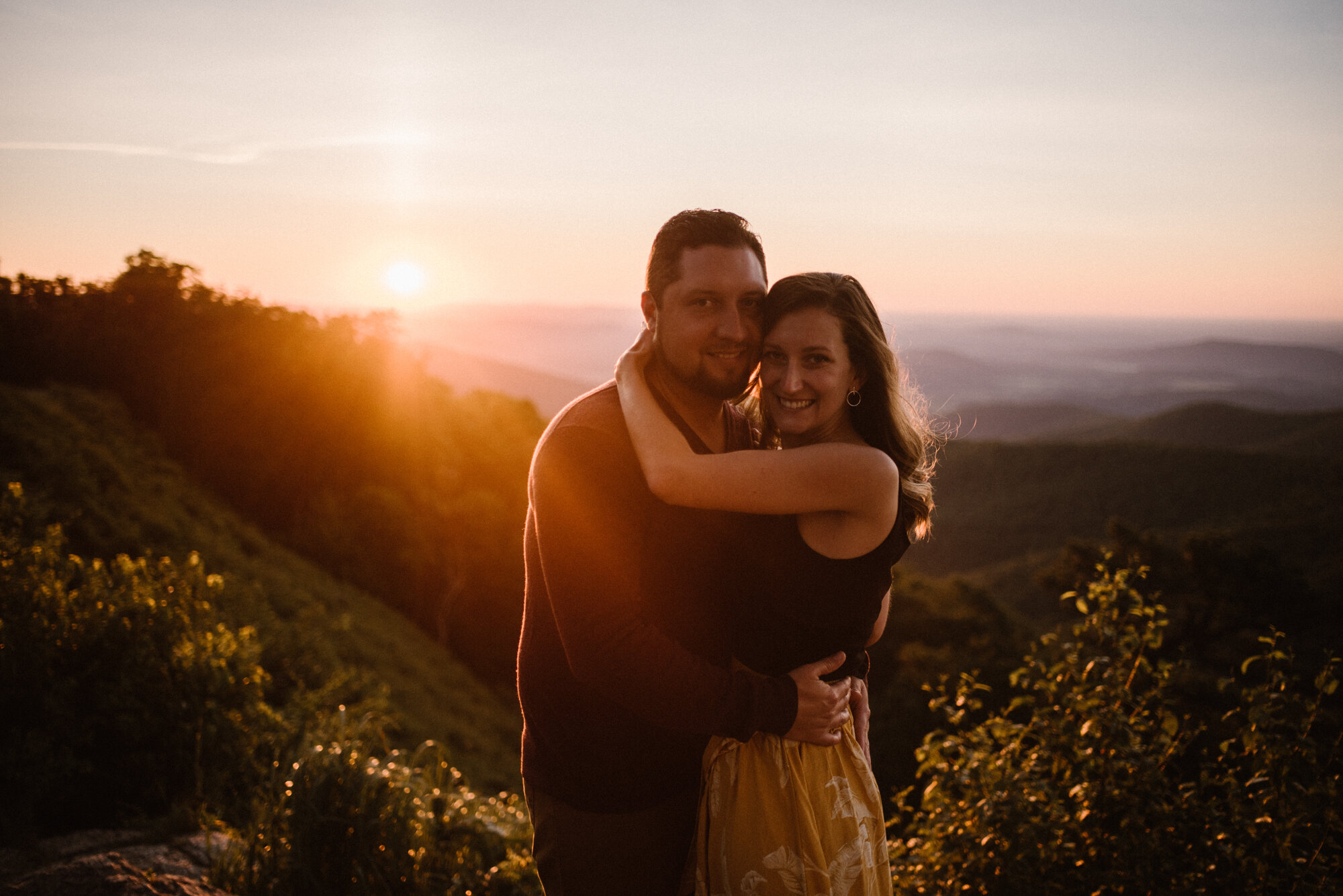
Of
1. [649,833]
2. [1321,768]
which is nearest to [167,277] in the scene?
[649,833]

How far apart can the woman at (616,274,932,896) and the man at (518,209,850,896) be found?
93 millimetres

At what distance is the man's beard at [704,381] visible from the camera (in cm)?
245

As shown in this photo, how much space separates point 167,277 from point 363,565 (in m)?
8.78

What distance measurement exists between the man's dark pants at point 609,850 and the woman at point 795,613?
0.22 m

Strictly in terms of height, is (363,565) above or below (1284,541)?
above

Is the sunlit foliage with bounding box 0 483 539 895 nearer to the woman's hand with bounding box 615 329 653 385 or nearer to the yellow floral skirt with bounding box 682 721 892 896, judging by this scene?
the yellow floral skirt with bounding box 682 721 892 896

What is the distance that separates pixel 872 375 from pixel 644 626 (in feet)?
3.74

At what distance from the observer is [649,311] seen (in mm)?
2592

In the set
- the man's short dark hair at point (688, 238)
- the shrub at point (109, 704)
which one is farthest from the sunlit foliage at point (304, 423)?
the man's short dark hair at point (688, 238)

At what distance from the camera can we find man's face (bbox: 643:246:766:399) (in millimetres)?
2396

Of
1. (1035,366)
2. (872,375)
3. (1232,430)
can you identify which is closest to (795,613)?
(872,375)

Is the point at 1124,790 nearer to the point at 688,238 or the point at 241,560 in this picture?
the point at 688,238

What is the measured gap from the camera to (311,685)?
6793 mm

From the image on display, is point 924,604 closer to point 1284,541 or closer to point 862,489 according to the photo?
point 1284,541
